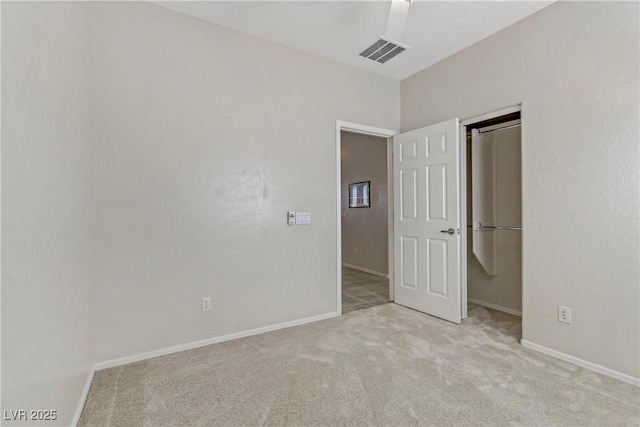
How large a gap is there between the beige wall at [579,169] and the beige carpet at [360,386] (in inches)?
12.5

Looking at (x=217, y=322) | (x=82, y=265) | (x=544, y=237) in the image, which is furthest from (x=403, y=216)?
(x=82, y=265)

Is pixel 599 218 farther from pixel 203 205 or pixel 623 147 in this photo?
pixel 203 205

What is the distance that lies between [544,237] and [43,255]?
10.4 ft

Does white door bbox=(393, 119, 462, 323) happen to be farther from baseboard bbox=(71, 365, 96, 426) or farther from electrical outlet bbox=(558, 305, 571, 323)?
baseboard bbox=(71, 365, 96, 426)

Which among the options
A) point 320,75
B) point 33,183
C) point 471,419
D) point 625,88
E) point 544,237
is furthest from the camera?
→ point 320,75

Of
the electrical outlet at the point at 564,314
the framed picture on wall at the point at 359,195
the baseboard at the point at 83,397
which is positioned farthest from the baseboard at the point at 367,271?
the baseboard at the point at 83,397

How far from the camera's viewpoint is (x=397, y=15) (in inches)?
74.3

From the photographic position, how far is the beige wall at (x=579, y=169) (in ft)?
Result: 6.64

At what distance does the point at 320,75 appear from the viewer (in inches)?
127

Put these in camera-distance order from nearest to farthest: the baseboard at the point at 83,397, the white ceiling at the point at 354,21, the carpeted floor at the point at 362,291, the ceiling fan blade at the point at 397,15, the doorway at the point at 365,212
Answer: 1. the baseboard at the point at 83,397
2. the ceiling fan blade at the point at 397,15
3. the white ceiling at the point at 354,21
4. the carpeted floor at the point at 362,291
5. the doorway at the point at 365,212

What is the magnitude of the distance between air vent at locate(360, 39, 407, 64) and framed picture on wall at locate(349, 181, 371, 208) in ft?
9.05

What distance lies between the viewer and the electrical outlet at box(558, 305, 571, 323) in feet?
7.58

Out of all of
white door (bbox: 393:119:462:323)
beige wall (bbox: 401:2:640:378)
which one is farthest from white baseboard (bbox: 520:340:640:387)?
white door (bbox: 393:119:462:323)

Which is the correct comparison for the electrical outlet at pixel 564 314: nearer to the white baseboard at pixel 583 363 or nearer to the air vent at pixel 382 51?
the white baseboard at pixel 583 363
